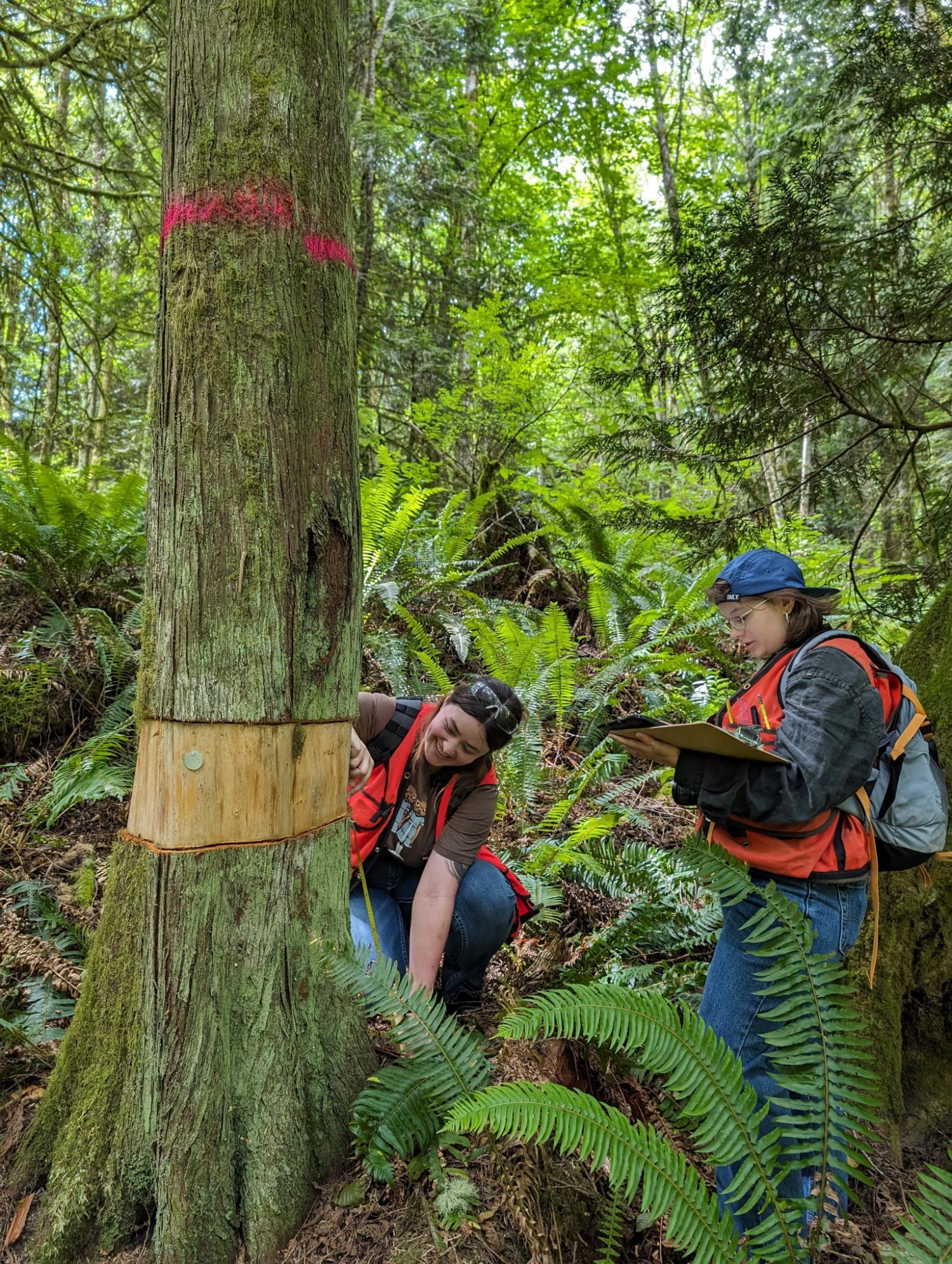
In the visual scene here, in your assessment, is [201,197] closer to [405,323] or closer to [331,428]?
[331,428]

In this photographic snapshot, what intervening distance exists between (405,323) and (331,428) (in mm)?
6721

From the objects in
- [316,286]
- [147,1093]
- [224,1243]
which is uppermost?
[316,286]

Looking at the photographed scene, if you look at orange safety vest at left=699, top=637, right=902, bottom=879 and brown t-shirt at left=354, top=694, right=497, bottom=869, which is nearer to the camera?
orange safety vest at left=699, top=637, right=902, bottom=879

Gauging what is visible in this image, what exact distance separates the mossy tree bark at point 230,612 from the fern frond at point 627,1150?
489 mm

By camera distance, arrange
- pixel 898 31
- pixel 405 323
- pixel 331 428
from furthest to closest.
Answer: pixel 405 323, pixel 898 31, pixel 331 428

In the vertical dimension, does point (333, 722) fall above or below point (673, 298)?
below

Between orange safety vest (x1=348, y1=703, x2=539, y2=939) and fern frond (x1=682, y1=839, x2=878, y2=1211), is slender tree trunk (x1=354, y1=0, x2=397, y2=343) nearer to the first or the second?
orange safety vest (x1=348, y1=703, x2=539, y2=939)

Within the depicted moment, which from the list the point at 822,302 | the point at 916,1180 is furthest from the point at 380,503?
the point at 916,1180

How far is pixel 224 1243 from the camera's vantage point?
1477 mm

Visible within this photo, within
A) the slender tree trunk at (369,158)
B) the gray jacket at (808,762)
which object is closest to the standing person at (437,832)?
the gray jacket at (808,762)

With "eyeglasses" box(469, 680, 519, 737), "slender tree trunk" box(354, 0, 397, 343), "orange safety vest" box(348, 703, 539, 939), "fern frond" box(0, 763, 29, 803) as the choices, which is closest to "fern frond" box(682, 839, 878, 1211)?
"eyeglasses" box(469, 680, 519, 737)

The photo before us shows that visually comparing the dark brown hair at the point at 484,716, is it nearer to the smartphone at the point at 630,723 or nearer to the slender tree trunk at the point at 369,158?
the smartphone at the point at 630,723

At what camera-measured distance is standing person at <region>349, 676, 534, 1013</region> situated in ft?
7.80

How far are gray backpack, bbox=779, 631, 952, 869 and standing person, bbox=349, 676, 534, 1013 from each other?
1065 millimetres
